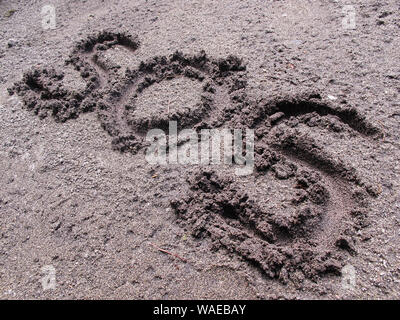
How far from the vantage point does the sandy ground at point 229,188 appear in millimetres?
1722

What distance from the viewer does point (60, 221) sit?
2088 millimetres

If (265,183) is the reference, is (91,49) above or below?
above

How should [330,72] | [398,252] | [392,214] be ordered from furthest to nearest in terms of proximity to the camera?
[330,72] < [392,214] < [398,252]

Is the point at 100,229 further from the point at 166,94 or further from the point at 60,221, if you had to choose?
the point at 166,94

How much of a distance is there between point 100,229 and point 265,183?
98 cm

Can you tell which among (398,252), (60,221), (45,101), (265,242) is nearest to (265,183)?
(265,242)

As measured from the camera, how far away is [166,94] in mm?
2691

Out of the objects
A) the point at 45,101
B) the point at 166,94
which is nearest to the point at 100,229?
the point at 166,94

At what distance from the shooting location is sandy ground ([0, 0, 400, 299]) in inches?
67.8

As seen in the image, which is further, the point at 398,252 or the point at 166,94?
the point at 166,94

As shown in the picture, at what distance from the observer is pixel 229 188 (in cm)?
203
